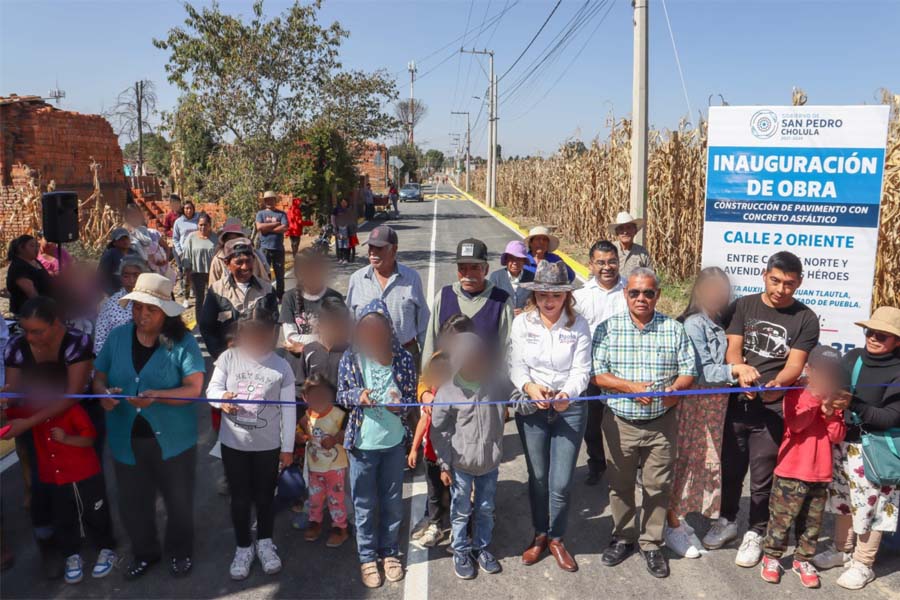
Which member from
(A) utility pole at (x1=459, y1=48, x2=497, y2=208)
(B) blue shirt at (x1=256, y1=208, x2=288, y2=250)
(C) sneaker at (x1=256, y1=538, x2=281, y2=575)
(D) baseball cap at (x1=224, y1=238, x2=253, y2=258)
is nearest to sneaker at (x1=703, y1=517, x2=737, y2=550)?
(C) sneaker at (x1=256, y1=538, x2=281, y2=575)

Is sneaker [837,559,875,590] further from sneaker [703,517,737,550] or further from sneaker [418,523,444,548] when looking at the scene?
sneaker [418,523,444,548]

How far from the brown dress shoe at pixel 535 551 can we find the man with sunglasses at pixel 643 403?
38 centimetres

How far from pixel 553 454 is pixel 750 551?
54.6 inches

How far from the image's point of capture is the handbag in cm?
380

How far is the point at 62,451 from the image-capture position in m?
3.96

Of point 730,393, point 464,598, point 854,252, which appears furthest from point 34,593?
point 854,252

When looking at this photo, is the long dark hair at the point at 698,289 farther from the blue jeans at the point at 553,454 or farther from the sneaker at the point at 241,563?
the sneaker at the point at 241,563

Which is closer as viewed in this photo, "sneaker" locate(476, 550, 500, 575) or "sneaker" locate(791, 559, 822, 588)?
"sneaker" locate(791, 559, 822, 588)

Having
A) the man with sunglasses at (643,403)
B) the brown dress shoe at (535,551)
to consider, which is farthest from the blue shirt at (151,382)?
the man with sunglasses at (643,403)

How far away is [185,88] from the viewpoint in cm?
1417

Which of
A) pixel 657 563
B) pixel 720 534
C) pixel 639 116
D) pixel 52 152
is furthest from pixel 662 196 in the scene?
pixel 52 152

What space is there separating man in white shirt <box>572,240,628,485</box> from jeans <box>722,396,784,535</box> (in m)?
0.96

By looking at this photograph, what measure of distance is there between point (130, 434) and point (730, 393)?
3.61 metres

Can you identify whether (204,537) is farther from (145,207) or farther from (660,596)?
(145,207)
